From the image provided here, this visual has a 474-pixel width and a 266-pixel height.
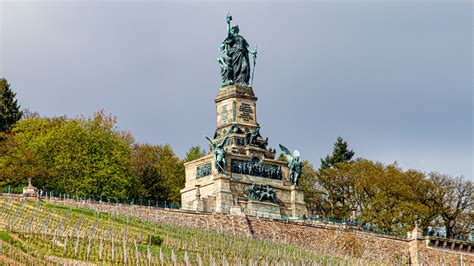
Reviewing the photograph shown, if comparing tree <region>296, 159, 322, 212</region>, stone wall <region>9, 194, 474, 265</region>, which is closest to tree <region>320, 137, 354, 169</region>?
tree <region>296, 159, 322, 212</region>

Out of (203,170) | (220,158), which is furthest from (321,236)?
(203,170)

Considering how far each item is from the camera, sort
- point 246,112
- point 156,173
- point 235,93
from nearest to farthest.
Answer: point 235,93
point 246,112
point 156,173

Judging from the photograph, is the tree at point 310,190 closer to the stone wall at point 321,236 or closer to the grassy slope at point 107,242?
the stone wall at point 321,236

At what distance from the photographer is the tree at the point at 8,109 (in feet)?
313

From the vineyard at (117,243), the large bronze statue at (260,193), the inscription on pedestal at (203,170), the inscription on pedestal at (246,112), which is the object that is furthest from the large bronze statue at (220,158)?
the vineyard at (117,243)

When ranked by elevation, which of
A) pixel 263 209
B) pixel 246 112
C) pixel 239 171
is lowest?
pixel 263 209

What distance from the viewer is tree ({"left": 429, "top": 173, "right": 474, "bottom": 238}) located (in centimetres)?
9206

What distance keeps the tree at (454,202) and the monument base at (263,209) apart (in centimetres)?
1768

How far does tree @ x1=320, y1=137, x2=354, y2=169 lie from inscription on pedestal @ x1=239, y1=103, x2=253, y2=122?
67.6 feet

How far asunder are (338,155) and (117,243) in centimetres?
4926

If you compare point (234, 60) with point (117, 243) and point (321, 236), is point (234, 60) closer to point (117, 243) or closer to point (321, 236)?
point (321, 236)

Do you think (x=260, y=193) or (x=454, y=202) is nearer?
(x=260, y=193)

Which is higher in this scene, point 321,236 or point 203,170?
point 203,170

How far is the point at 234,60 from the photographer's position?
87875 mm
